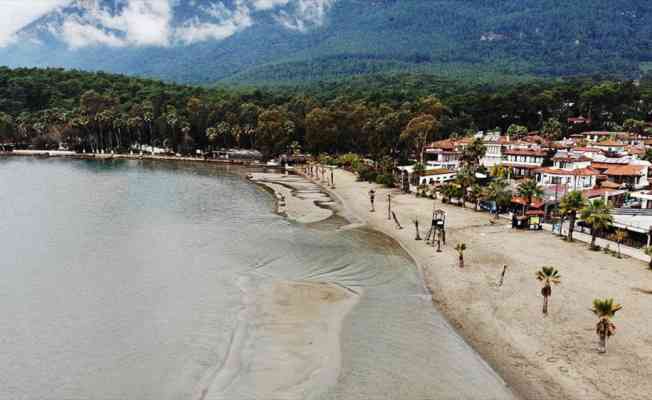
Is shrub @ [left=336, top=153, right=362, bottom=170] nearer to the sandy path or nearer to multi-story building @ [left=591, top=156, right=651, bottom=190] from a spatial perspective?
multi-story building @ [left=591, top=156, right=651, bottom=190]

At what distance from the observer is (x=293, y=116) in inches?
4267

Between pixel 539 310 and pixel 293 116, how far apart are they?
8661 centimetres

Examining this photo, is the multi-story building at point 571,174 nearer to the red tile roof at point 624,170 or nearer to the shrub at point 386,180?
the red tile roof at point 624,170

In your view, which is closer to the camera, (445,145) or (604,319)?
(604,319)

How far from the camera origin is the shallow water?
68.6 ft

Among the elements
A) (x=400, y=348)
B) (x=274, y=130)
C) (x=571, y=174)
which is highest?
(x=274, y=130)

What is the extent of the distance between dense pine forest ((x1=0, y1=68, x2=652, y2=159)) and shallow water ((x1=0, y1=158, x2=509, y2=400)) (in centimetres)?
4431

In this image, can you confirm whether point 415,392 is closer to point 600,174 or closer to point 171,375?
point 171,375

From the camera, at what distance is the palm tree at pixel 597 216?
3550cm

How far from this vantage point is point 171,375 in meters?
21.3

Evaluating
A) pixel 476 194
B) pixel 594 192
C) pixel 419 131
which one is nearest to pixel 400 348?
pixel 476 194

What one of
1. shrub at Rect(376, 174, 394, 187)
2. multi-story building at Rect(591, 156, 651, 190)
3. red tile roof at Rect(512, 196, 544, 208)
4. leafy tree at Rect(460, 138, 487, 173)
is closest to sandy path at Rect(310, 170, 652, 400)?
red tile roof at Rect(512, 196, 544, 208)

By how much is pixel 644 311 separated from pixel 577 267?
21.6ft

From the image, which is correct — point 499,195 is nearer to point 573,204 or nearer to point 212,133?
point 573,204
